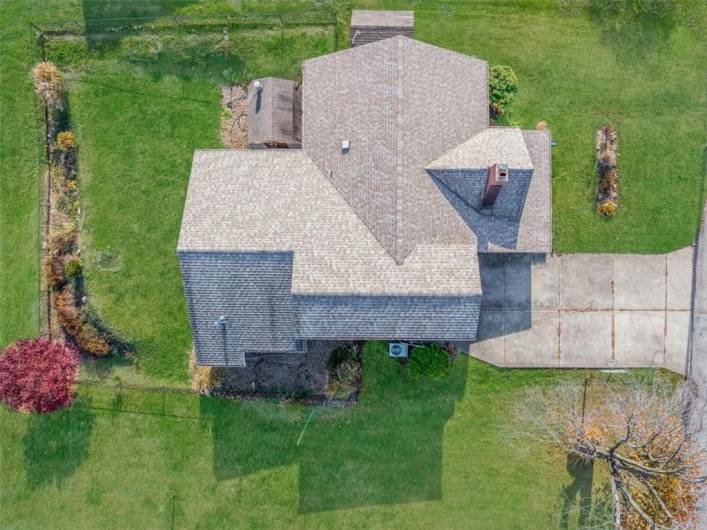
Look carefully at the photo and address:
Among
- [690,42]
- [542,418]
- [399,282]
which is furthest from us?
[690,42]

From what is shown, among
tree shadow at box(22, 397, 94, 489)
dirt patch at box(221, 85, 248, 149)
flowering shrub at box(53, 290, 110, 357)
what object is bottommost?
tree shadow at box(22, 397, 94, 489)

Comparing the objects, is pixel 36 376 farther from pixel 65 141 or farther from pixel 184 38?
pixel 184 38

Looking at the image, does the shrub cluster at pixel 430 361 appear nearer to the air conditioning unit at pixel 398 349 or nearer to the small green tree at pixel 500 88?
the air conditioning unit at pixel 398 349

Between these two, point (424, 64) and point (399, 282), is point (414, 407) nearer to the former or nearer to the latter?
point (399, 282)

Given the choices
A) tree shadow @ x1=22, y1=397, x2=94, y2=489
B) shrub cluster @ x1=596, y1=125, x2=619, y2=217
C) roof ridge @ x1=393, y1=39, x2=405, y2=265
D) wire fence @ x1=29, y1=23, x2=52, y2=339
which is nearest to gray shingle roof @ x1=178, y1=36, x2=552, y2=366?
roof ridge @ x1=393, y1=39, x2=405, y2=265

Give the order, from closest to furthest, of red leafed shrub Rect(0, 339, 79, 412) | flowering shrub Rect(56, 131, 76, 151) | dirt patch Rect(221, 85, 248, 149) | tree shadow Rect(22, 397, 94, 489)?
1. red leafed shrub Rect(0, 339, 79, 412)
2. tree shadow Rect(22, 397, 94, 489)
3. flowering shrub Rect(56, 131, 76, 151)
4. dirt patch Rect(221, 85, 248, 149)

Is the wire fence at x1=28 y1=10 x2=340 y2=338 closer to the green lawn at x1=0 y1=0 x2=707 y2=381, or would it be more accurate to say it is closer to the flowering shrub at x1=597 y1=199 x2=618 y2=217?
the green lawn at x1=0 y1=0 x2=707 y2=381

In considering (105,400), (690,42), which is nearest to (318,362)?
(105,400)

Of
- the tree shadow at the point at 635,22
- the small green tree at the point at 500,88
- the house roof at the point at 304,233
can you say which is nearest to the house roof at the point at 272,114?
the house roof at the point at 304,233
